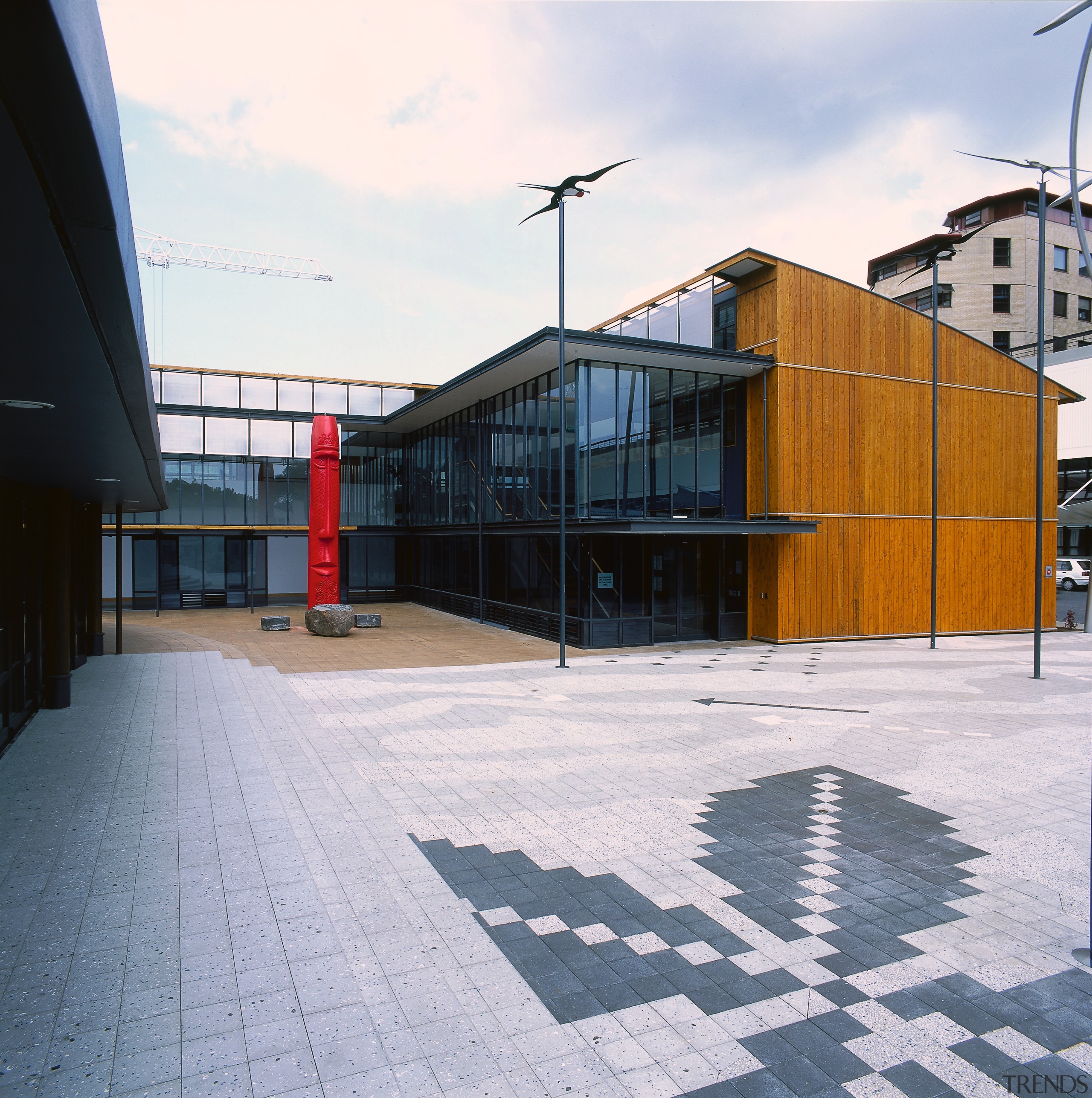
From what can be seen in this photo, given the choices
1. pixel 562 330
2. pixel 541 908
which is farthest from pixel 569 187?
pixel 541 908

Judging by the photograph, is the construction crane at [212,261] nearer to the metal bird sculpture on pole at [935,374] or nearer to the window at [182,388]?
the window at [182,388]

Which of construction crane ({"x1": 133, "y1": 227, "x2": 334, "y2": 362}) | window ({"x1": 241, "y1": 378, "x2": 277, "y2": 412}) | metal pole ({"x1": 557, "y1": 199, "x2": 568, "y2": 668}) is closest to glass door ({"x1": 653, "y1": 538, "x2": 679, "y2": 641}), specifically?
metal pole ({"x1": 557, "y1": 199, "x2": 568, "y2": 668})

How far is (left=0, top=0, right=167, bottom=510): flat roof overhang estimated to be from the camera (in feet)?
5.13

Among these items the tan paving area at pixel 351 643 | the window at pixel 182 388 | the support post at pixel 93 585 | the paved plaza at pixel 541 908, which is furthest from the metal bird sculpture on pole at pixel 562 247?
the window at pixel 182 388

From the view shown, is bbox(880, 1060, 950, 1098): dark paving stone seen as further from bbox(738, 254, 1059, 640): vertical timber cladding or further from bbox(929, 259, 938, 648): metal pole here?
bbox(929, 259, 938, 648): metal pole

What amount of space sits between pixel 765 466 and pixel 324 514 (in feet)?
43.6

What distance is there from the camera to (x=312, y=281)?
228 feet

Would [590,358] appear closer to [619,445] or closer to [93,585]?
[619,445]

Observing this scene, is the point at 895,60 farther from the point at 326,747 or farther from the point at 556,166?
the point at 556,166

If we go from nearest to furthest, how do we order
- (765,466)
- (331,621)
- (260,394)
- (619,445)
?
1. (619,445)
2. (765,466)
3. (331,621)
4. (260,394)

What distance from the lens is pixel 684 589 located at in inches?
816

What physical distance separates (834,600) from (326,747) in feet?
50.3

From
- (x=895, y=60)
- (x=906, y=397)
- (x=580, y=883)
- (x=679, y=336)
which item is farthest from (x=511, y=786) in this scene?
(x=906, y=397)

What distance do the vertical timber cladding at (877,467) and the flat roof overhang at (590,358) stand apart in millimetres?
1328
